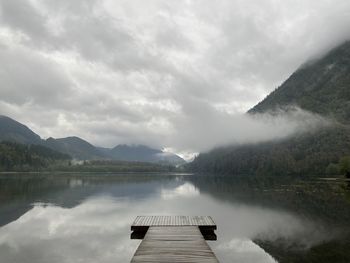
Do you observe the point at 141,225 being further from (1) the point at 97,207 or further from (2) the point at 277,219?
(1) the point at 97,207

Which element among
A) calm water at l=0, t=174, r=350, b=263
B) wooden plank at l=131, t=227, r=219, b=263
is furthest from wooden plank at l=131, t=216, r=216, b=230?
wooden plank at l=131, t=227, r=219, b=263

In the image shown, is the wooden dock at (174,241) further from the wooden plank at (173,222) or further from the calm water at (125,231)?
the calm water at (125,231)

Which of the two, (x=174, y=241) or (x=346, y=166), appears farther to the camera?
(x=346, y=166)

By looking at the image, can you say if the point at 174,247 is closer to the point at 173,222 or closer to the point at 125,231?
the point at 173,222

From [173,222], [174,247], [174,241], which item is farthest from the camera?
[173,222]

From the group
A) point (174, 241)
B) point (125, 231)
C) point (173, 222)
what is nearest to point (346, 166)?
point (125, 231)

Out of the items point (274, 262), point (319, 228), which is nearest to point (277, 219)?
point (319, 228)

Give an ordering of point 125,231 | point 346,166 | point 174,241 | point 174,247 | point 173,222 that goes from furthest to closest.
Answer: point 346,166
point 125,231
point 173,222
point 174,241
point 174,247

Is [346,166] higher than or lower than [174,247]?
higher

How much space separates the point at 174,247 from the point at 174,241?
235cm

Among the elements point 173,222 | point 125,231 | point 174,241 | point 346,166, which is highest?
point 346,166

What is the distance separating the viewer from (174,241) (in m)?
27.2

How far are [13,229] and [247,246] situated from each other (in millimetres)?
27379

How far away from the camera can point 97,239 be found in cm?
3797
